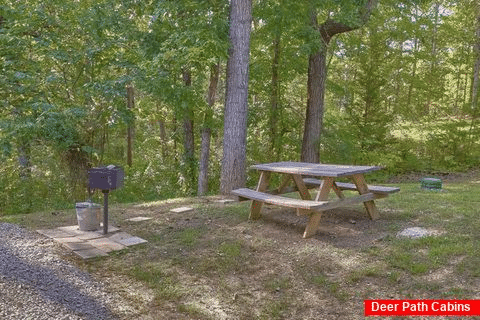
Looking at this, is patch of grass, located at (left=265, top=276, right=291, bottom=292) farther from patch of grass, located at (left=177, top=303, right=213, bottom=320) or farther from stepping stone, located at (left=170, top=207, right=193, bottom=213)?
stepping stone, located at (left=170, top=207, right=193, bottom=213)

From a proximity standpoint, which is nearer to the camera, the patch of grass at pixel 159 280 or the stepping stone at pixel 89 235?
the patch of grass at pixel 159 280

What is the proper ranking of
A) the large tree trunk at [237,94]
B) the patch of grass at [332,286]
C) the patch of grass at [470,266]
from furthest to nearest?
the large tree trunk at [237,94], the patch of grass at [470,266], the patch of grass at [332,286]

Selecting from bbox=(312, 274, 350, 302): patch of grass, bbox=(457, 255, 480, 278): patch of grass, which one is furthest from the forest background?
bbox=(457, 255, 480, 278): patch of grass

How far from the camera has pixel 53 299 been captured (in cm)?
340

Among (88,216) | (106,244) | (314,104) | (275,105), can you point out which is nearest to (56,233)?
(88,216)

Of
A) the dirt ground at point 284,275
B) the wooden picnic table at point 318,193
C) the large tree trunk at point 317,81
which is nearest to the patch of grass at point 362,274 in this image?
the dirt ground at point 284,275

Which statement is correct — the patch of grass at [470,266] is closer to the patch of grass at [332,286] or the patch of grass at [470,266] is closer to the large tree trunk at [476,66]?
the patch of grass at [332,286]

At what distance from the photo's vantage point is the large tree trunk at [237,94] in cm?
778

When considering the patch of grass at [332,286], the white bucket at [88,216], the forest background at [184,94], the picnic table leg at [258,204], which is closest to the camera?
the patch of grass at [332,286]

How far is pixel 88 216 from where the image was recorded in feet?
17.5

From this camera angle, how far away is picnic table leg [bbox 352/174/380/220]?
5.40 metres

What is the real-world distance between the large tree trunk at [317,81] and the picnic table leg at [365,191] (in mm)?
5229

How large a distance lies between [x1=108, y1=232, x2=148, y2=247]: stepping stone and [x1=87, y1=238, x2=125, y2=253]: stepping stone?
0.23 feet

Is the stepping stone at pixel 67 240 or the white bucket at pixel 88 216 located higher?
the white bucket at pixel 88 216
